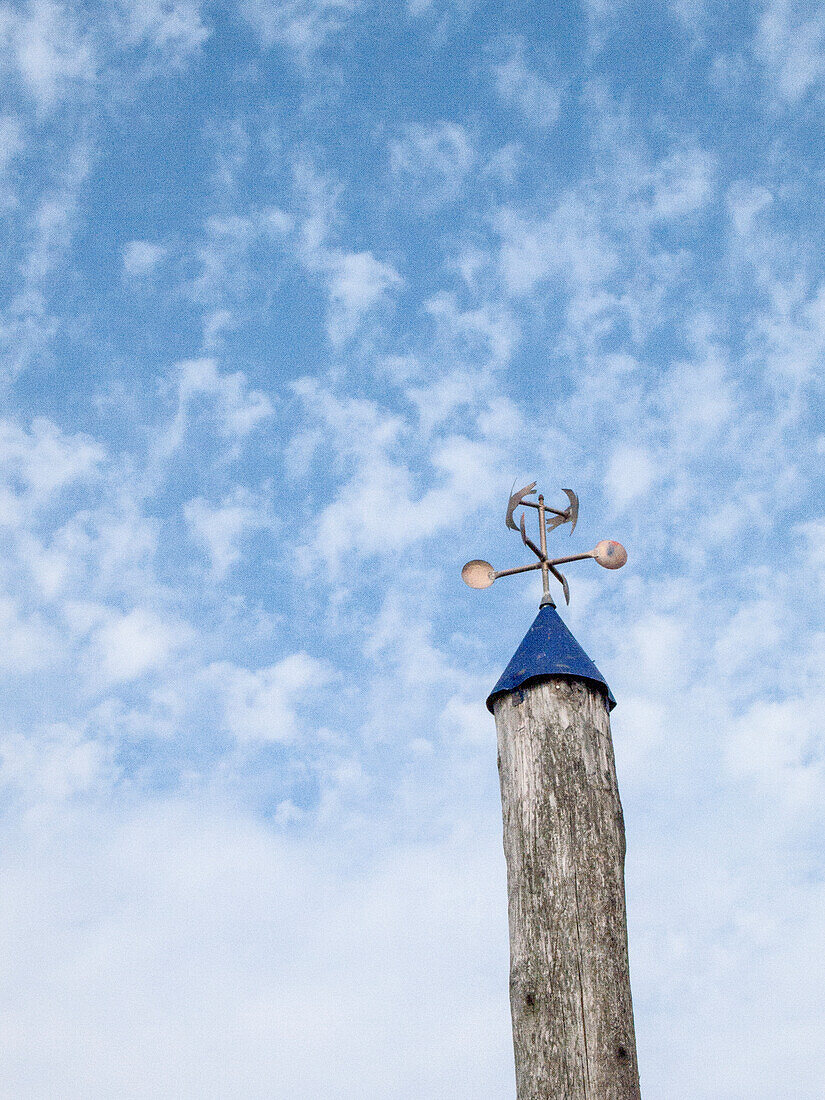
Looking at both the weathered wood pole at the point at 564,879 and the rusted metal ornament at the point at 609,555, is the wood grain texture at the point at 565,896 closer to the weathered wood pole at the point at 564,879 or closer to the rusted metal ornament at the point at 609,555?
the weathered wood pole at the point at 564,879

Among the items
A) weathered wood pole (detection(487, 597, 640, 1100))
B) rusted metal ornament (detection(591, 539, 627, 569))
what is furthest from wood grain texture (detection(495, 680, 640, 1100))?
rusted metal ornament (detection(591, 539, 627, 569))

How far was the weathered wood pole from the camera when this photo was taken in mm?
4543

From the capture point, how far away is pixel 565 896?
4.82m

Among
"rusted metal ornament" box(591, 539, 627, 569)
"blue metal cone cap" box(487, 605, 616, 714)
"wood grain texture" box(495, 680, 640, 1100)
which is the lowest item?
Result: "wood grain texture" box(495, 680, 640, 1100)

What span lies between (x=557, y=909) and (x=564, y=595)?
2.27 metres

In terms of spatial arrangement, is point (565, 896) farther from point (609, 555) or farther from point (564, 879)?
point (609, 555)

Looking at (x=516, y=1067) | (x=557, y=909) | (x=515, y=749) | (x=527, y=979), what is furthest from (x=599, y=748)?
(x=516, y=1067)

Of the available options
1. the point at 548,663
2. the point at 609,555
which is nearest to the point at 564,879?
the point at 548,663

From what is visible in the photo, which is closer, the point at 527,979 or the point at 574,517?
the point at 527,979

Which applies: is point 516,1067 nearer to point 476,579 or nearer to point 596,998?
point 596,998

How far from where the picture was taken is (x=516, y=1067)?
470cm

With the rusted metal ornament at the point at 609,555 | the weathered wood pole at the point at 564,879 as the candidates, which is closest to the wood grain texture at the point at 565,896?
the weathered wood pole at the point at 564,879

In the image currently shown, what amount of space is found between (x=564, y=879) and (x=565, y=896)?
82mm

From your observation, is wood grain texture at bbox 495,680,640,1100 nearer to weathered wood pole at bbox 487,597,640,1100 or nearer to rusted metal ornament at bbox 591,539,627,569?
weathered wood pole at bbox 487,597,640,1100
